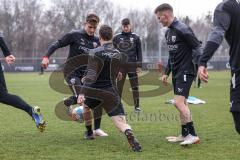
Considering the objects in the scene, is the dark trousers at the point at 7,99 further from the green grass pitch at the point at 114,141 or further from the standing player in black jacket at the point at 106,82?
the standing player in black jacket at the point at 106,82

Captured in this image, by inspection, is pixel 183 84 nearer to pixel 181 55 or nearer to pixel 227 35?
pixel 181 55

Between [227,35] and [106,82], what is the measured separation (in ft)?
8.66

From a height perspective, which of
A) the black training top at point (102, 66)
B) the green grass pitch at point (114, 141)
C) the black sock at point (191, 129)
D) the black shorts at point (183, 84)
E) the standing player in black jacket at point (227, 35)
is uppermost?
the standing player in black jacket at point (227, 35)

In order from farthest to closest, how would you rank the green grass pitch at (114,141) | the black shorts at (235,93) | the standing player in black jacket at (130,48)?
the standing player in black jacket at (130,48) → the green grass pitch at (114,141) → the black shorts at (235,93)

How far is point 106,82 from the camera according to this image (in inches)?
269

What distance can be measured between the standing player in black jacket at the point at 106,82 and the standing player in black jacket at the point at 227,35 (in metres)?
2.21

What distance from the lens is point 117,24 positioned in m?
88.3

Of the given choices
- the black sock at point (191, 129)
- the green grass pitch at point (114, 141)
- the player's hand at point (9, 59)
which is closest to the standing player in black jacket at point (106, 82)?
the green grass pitch at point (114, 141)

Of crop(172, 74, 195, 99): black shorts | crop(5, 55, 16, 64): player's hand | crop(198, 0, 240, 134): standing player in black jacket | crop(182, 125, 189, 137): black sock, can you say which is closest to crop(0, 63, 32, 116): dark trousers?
crop(5, 55, 16, 64): player's hand

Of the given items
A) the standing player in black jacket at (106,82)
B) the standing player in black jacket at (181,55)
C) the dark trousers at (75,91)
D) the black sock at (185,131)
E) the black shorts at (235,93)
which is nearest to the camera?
the black shorts at (235,93)

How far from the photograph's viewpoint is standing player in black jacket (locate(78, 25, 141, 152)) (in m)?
6.61

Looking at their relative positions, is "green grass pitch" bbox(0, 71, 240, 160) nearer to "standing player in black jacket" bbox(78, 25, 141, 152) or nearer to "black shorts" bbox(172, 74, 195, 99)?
"standing player in black jacket" bbox(78, 25, 141, 152)

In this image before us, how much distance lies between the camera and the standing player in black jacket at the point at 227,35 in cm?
442

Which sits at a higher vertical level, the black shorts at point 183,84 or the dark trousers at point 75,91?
the black shorts at point 183,84
